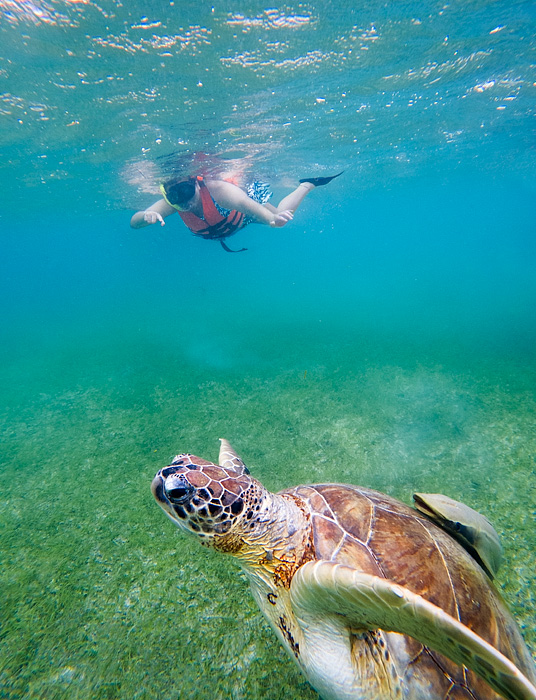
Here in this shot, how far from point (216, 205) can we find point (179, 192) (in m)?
1.05

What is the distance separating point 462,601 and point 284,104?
905 centimetres

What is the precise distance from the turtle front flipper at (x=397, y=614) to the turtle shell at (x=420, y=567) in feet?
0.64

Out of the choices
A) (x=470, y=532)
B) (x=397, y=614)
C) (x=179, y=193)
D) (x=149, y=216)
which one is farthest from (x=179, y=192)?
(x=397, y=614)

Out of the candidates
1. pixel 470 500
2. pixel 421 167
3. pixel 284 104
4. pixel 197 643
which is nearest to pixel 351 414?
pixel 470 500

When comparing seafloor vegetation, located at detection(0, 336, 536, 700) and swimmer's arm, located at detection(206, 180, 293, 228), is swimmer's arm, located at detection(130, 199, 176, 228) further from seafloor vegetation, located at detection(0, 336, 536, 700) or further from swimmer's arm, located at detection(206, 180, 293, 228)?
seafloor vegetation, located at detection(0, 336, 536, 700)

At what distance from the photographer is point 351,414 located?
4043mm

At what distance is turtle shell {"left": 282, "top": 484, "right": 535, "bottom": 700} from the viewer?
107cm

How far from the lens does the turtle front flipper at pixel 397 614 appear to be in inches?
26.6

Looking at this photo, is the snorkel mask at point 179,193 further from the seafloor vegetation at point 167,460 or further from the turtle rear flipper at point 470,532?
the turtle rear flipper at point 470,532

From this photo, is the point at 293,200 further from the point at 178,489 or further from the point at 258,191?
the point at 258,191

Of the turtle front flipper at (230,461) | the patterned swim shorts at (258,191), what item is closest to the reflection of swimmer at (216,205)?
the turtle front flipper at (230,461)

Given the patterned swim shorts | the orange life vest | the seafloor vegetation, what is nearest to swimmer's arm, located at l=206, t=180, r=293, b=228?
the orange life vest

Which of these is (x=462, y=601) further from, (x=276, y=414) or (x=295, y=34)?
(x=295, y=34)

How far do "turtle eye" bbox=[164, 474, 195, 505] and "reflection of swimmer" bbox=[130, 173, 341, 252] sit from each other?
205 inches
